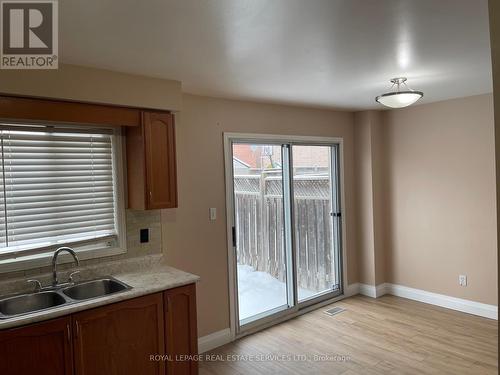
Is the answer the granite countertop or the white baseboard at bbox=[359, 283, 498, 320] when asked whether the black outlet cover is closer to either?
the granite countertop

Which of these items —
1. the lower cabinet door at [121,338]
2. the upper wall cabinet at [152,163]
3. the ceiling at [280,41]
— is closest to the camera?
the ceiling at [280,41]

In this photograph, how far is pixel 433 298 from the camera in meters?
4.55

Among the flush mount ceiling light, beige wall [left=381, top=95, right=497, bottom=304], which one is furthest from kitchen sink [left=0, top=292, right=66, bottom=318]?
beige wall [left=381, top=95, right=497, bottom=304]

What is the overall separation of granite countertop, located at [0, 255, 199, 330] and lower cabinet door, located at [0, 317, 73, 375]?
5 centimetres

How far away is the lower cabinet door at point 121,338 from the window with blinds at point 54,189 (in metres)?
0.72

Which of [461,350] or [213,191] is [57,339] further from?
[461,350]

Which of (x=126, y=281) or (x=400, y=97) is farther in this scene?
(x=400, y=97)

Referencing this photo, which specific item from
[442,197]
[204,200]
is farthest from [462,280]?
[204,200]

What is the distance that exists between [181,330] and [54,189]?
1400 millimetres

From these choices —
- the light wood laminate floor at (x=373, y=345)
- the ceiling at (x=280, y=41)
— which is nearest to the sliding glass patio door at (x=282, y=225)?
the light wood laminate floor at (x=373, y=345)

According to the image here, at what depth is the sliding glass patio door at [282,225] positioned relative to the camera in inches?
155

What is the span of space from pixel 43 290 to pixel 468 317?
165 inches

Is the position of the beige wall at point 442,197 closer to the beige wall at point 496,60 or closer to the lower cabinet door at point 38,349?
the beige wall at point 496,60

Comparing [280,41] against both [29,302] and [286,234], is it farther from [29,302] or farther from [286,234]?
[286,234]
